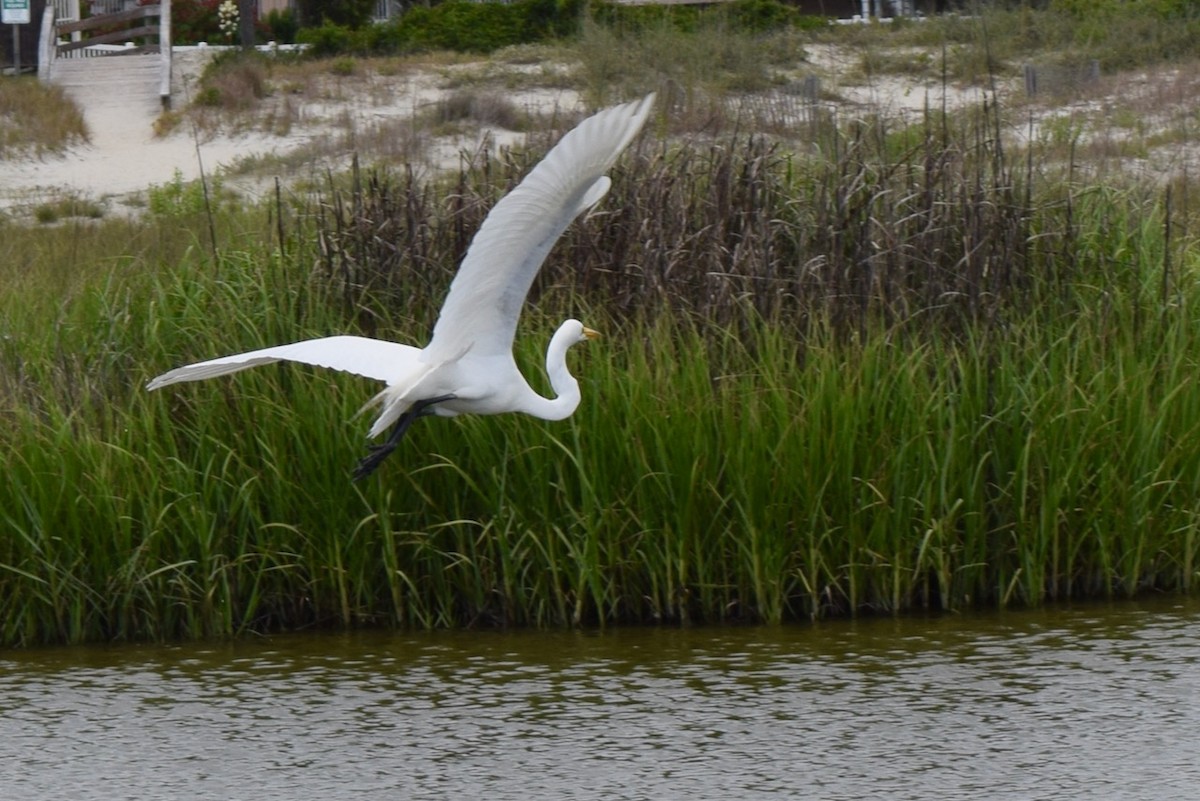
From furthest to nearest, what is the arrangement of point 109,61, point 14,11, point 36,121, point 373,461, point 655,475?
point 109,61 → point 14,11 → point 36,121 → point 655,475 → point 373,461

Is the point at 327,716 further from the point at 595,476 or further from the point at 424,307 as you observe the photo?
the point at 424,307

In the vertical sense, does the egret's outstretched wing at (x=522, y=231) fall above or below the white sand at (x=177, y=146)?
below

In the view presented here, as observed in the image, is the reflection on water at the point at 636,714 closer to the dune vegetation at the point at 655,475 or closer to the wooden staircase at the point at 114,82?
the dune vegetation at the point at 655,475

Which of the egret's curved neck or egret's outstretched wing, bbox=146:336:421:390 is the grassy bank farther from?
egret's outstretched wing, bbox=146:336:421:390

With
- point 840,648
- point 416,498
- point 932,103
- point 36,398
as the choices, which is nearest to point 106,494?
point 36,398

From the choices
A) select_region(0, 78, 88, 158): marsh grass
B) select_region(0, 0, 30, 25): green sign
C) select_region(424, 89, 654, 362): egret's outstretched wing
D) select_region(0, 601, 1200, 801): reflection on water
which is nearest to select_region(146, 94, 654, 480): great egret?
select_region(424, 89, 654, 362): egret's outstretched wing

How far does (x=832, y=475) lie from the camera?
564 centimetres

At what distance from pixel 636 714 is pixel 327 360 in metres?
1.40

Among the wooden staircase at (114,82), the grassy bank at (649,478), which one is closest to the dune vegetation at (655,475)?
the grassy bank at (649,478)

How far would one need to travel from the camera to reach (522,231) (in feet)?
16.2

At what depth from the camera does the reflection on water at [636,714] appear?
4.52m

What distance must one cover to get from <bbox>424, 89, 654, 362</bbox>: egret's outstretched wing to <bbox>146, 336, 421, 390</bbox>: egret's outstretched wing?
0.45 ft

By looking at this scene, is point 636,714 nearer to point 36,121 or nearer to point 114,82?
point 36,121

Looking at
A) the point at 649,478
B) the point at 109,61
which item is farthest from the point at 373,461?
the point at 109,61
